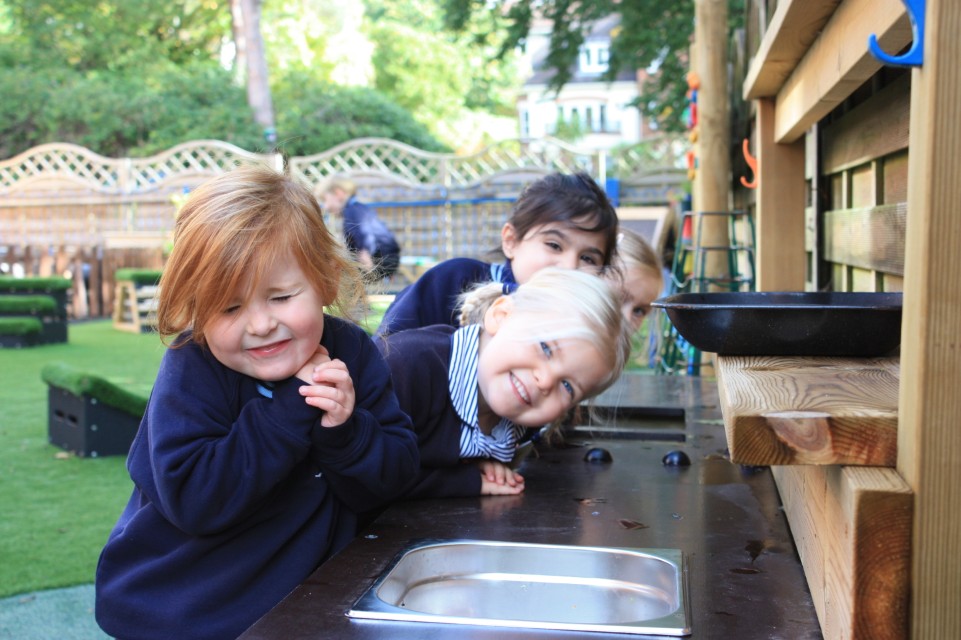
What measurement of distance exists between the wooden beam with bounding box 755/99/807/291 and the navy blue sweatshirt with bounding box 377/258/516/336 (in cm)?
100

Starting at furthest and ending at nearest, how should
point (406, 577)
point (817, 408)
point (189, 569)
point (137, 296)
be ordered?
point (137, 296) < point (189, 569) < point (406, 577) < point (817, 408)

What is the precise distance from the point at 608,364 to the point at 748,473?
564 mm

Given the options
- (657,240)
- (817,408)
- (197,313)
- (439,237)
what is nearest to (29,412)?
(657,240)

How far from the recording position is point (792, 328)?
1.52 metres

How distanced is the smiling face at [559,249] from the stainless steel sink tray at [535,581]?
1.37 meters

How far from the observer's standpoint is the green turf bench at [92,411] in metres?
5.60

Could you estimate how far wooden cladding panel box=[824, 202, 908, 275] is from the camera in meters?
2.32

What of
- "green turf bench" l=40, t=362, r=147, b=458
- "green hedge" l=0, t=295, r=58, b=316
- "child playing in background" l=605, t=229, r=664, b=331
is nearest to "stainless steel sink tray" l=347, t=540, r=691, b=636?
"child playing in background" l=605, t=229, r=664, b=331

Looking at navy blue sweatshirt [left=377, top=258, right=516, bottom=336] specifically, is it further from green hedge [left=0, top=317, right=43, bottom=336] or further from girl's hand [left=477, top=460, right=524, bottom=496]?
green hedge [left=0, top=317, right=43, bottom=336]

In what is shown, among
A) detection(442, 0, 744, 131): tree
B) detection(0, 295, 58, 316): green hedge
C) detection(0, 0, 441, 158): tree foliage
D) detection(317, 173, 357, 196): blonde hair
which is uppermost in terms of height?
detection(0, 0, 441, 158): tree foliage

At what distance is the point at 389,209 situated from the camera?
1747 centimetres

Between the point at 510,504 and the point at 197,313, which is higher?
the point at 197,313

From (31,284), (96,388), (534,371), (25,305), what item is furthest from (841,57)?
(31,284)

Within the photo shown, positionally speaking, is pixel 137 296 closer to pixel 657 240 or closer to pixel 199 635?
pixel 657 240
